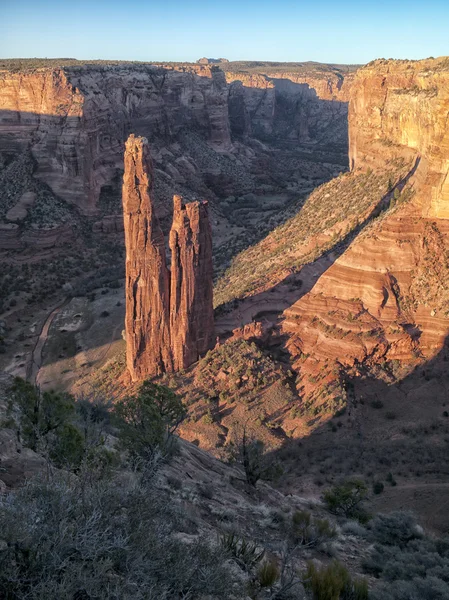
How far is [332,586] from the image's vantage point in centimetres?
1016

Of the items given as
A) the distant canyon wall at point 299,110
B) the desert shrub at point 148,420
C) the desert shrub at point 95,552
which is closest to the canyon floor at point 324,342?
the desert shrub at point 148,420

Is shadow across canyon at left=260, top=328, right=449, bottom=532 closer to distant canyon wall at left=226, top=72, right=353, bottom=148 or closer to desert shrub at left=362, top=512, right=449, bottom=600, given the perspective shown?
desert shrub at left=362, top=512, right=449, bottom=600

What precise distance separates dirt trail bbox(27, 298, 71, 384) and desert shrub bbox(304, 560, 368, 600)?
30.8m

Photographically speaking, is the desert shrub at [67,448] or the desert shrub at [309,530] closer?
the desert shrub at [309,530]

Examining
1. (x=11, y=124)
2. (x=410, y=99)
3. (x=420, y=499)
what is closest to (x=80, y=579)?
(x=420, y=499)

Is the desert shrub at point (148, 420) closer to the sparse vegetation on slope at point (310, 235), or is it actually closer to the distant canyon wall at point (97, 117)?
the sparse vegetation on slope at point (310, 235)

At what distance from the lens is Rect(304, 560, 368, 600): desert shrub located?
10.1 m

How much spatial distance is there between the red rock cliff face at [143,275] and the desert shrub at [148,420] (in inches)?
389

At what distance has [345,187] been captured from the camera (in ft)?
174

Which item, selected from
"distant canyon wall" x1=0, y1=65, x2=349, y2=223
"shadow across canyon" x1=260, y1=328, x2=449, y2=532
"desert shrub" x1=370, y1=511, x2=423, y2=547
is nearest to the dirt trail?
"distant canyon wall" x1=0, y1=65, x2=349, y2=223

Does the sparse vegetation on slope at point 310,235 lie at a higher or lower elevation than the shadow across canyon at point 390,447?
higher

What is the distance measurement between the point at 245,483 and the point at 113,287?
39.7m

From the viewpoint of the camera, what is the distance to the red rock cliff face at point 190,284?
102 feet

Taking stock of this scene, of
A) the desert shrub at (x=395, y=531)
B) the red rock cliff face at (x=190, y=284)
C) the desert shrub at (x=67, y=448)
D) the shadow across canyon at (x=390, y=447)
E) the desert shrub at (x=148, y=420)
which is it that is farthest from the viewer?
the red rock cliff face at (x=190, y=284)
